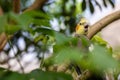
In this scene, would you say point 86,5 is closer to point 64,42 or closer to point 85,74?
point 85,74

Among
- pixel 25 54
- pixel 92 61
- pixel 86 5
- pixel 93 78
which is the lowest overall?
pixel 25 54

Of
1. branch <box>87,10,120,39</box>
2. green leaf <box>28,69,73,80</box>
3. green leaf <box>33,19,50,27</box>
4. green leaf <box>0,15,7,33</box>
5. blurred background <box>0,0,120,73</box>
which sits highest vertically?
green leaf <box>0,15,7,33</box>

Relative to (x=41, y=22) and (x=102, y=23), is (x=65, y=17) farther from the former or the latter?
(x=41, y=22)

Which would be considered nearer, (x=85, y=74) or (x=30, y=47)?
(x=85, y=74)

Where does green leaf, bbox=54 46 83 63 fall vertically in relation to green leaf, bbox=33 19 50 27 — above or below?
below

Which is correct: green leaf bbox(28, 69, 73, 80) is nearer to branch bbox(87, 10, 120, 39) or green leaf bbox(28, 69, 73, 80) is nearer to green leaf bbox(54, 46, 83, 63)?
green leaf bbox(54, 46, 83, 63)

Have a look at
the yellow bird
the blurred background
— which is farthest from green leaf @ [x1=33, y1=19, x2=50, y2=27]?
the blurred background

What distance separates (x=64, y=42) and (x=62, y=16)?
5.10 ft

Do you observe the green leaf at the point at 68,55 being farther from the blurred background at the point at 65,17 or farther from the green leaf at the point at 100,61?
the blurred background at the point at 65,17

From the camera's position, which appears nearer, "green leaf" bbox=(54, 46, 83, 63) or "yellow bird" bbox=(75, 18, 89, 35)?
"green leaf" bbox=(54, 46, 83, 63)

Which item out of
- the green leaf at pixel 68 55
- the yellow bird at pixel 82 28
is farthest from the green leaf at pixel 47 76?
the yellow bird at pixel 82 28

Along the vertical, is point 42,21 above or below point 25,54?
above

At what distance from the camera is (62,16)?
2043 mm

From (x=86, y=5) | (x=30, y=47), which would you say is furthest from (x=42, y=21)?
(x=30, y=47)
